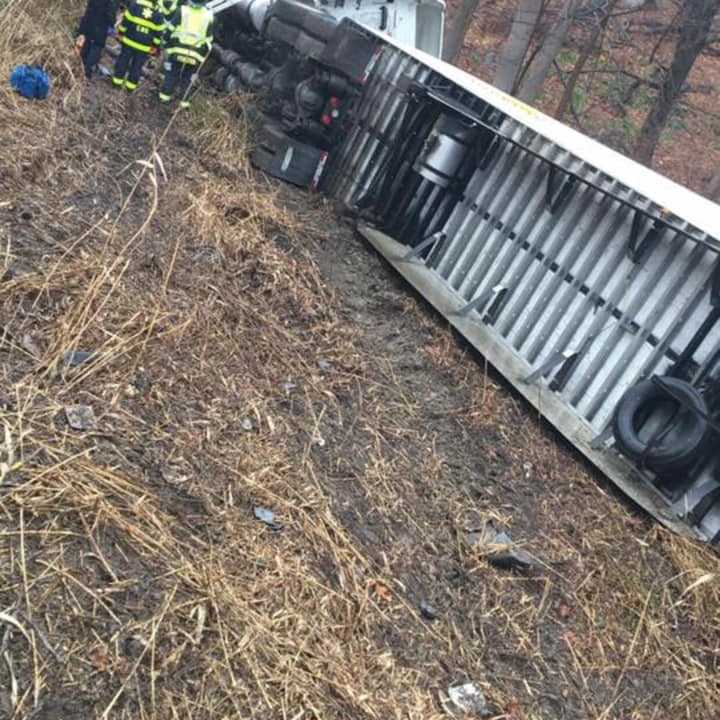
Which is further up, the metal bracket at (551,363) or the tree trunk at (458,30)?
the tree trunk at (458,30)

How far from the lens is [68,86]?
7840mm

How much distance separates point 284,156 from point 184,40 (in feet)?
5.28

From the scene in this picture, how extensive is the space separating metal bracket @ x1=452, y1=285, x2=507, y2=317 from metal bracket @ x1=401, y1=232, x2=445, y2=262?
32.7 inches

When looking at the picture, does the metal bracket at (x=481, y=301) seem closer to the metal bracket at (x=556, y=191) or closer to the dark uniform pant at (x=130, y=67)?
the metal bracket at (x=556, y=191)

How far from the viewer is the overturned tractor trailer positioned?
5.47 meters

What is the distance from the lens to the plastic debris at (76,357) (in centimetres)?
400

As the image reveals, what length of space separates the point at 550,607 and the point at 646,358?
2.14 metres

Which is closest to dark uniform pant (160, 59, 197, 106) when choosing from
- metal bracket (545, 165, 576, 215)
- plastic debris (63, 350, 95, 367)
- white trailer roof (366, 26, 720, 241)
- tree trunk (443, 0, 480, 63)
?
white trailer roof (366, 26, 720, 241)

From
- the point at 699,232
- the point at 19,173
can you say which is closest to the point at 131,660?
the point at 19,173

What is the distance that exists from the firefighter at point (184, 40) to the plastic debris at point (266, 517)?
5.92m

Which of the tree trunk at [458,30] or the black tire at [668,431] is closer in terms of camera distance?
the black tire at [668,431]

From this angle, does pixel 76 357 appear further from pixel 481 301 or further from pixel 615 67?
pixel 615 67

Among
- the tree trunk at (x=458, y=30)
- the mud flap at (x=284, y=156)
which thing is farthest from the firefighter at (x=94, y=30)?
the tree trunk at (x=458, y=30)

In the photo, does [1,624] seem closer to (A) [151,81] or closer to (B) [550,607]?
(B) [550,607]
